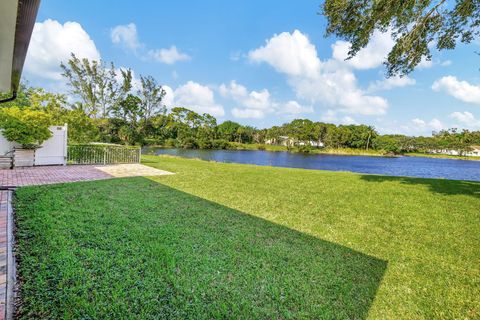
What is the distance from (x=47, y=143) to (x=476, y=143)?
285ft

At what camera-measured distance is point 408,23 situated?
20.6ft

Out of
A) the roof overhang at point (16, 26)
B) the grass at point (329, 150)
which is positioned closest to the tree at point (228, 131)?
the grass at point (329, 150)

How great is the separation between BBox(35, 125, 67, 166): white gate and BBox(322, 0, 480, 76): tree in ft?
36.1

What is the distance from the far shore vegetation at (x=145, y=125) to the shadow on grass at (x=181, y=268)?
8.01 meters

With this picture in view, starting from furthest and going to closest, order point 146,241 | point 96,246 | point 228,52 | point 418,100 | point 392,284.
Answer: point 228,52 < point 418,100 < point 146,241 < point 96,246 < point 392,284

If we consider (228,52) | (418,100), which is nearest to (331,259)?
(418,100)

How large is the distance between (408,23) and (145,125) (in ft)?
86.0

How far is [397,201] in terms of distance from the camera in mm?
6137

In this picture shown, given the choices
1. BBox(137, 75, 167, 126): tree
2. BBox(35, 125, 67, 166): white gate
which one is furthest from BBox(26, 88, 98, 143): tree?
BBox(137, 75, 167, 126): tree

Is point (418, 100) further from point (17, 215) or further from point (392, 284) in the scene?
point (17, 215)

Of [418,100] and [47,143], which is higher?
[418,100]

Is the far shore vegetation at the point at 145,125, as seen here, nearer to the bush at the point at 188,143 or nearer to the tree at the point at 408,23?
the bush at the point at 188,143

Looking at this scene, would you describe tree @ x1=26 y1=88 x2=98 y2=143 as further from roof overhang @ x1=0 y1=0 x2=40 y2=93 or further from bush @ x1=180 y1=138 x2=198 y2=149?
bush @ x1=180 y1=138 x2=198 y2=149

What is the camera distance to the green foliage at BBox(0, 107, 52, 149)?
8.23 meters
